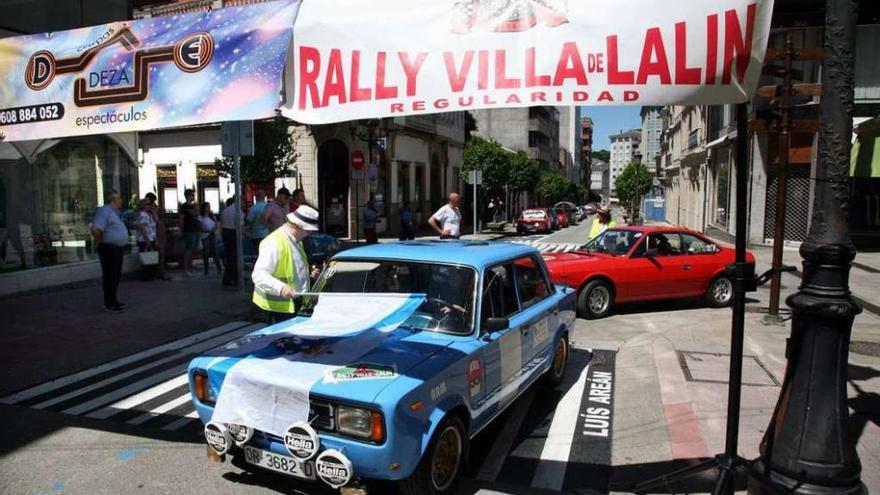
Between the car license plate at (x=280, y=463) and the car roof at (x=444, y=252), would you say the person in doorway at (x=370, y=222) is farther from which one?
the car license plate at (x=280, y=463)

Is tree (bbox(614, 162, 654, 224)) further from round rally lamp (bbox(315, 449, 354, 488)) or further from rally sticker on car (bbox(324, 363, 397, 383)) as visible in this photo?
round rally lamp (bbox(315, 449, 354, 488))

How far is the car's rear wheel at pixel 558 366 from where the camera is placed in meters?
6.00

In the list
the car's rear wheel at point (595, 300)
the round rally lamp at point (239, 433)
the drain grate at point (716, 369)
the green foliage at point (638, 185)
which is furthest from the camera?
the green foliage at point (638, 185)

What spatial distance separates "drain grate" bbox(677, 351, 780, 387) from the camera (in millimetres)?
6121

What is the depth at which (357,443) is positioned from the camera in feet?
11.0

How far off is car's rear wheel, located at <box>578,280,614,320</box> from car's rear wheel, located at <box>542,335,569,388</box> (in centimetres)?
334

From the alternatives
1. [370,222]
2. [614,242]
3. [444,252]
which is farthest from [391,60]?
[370,222]

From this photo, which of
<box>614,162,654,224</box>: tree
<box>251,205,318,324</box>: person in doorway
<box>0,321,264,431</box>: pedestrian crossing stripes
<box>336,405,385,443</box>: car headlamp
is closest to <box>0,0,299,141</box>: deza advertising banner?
<box>336,405,385,443</box>: car headlamp

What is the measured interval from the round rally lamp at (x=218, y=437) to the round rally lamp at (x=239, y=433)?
0.02 metres

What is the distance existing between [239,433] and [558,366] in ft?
11.6

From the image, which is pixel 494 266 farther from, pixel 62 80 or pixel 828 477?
pixel 62 80

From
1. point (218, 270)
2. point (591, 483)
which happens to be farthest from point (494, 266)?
point (218, 270)

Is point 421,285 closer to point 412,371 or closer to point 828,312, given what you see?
point 412,371

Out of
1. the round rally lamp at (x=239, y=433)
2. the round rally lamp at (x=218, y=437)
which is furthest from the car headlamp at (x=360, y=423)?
the round rally lamp at (x=218, y=437)
